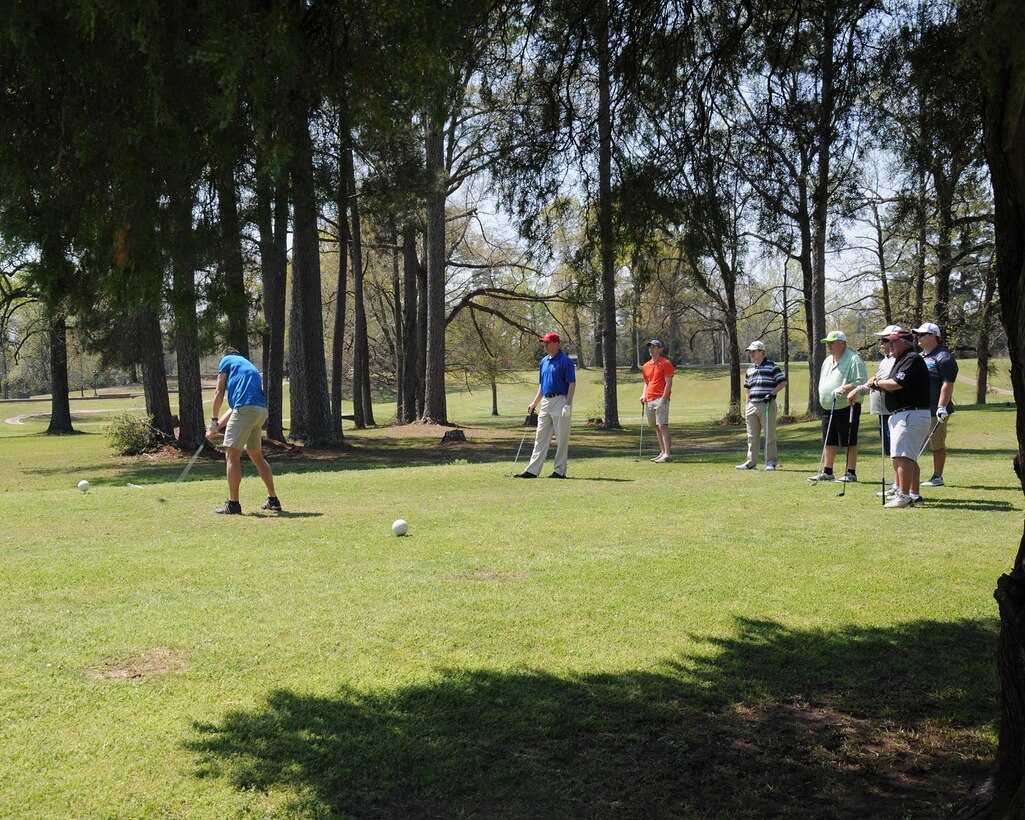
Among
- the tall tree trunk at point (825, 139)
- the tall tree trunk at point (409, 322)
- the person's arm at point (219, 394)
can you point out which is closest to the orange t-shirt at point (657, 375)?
the person's arm at point (219, 394)

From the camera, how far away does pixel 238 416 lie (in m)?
11.0

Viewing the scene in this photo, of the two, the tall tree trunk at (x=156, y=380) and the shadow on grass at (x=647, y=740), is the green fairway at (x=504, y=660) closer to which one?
the shadow on grass at (x=647, y=740)

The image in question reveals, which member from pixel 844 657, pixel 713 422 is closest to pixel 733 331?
pixel 713 422

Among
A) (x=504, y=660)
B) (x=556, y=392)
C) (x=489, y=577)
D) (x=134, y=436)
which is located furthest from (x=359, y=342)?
(x=504, y=660)

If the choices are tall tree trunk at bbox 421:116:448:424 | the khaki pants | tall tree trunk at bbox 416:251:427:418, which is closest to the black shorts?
the khaki pants

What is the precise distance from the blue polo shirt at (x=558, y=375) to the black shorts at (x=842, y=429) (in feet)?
11.9

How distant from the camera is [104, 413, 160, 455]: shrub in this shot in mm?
24422

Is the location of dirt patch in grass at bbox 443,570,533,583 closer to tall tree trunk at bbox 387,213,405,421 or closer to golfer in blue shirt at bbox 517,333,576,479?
golfer in blue shirt at bbox 517,333,576,479

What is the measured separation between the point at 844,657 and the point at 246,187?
14.0 ft

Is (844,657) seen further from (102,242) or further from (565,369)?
(565,369)

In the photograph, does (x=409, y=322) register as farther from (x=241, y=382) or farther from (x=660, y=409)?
(x=241, y=382)

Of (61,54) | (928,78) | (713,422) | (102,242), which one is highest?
(928,78)

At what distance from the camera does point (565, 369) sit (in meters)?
14.4

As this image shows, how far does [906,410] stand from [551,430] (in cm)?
568
